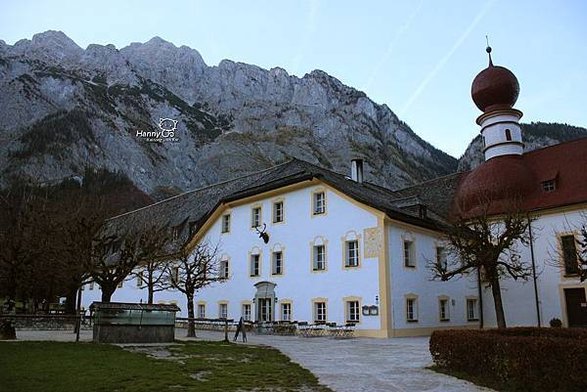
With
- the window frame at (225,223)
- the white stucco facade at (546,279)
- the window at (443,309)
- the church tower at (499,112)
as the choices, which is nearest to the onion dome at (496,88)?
the church tower at (499,112)

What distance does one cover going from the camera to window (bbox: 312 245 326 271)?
2861 cm

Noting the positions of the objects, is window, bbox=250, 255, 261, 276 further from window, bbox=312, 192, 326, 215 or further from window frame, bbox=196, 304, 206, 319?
window frame, bbox=196, 304, 206, 319

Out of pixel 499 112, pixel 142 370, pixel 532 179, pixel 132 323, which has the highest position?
pixel 499 112

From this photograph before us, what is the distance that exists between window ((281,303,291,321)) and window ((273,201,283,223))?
16.1 ft

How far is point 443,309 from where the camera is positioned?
98.1ft

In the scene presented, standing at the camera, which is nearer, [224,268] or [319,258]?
[319,258]

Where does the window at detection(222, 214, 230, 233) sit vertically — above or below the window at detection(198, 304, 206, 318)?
above

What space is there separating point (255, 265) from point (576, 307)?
17810mm

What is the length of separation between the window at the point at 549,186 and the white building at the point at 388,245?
68 millimetres

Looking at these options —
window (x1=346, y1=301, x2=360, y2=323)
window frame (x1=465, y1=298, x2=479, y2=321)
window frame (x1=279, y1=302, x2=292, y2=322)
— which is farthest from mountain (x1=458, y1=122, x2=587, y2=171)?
window (x1=346, y1=301, x2=360, y2=323)

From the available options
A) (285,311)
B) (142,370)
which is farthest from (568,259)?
(142,370)

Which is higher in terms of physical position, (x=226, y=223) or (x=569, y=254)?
(x=226, y=223)

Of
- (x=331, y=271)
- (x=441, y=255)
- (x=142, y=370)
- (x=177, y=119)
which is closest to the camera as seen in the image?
(x=142, y=370)

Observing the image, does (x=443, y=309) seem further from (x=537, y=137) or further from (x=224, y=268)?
(x=537, y=137)
